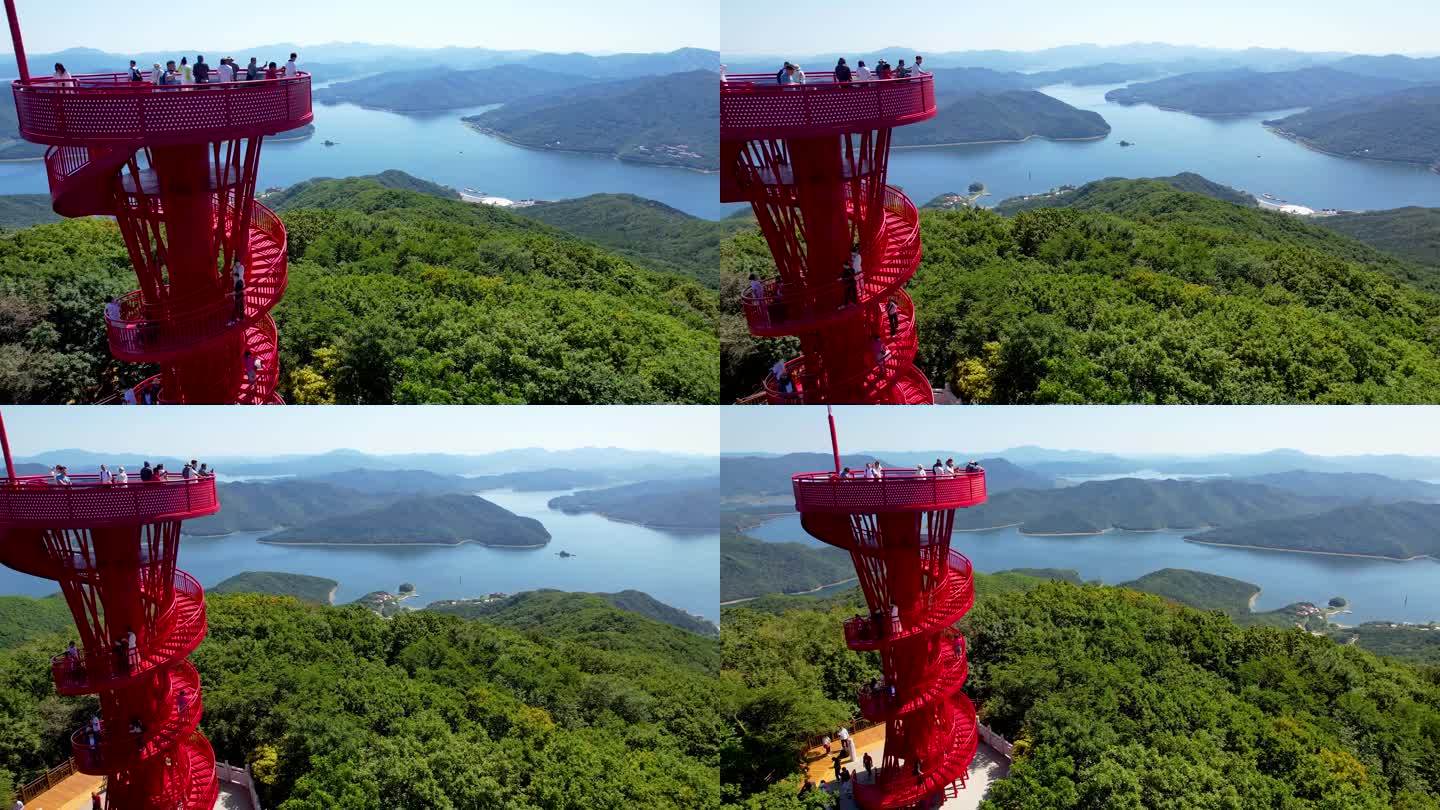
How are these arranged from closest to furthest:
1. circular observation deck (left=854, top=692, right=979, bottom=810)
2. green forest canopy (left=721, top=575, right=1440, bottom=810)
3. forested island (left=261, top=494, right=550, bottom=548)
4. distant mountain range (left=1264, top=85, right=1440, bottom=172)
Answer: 1. circular observation deck (left=854, top=692, right=979, bottom=810)
2. green forest canopy (left=721, top=575, right=1440, bottom=810)
3. forested island (left=261, top=494, right=550, bottom=548)
4. distant mountain range (left=1264, top=85, right=1440, bottom=172)

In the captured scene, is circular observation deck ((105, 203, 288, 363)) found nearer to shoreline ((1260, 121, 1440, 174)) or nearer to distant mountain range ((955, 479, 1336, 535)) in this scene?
distant mountain range ((955, 479, 1336, 535))

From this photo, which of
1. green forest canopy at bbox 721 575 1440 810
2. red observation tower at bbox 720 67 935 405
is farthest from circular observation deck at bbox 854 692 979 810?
red observation tower at bbox 720 67 935 405

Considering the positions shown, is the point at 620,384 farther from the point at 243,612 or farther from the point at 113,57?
the point at 113,57

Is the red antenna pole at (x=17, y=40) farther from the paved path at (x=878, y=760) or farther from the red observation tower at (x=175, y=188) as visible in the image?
the paved path at (x=878, y=760)

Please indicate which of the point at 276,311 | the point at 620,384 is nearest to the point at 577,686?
the point at 620,384

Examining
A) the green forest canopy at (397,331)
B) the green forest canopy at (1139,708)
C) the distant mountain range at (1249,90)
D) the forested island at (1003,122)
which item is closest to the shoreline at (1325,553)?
the forested island at (1003,122)

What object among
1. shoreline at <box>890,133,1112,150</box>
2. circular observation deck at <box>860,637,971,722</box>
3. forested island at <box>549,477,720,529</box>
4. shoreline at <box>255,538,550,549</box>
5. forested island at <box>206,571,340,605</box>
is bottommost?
shoreline at <box>255,538,550,549</box>

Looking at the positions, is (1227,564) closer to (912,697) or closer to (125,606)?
(912,697)
